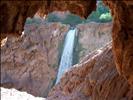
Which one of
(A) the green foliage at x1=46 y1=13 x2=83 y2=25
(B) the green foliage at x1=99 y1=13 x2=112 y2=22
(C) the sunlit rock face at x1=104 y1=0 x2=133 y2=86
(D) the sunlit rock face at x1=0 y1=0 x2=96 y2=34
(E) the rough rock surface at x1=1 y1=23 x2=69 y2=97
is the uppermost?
(D) the sunlit rock face at x1=0 y1=0 x2=96 y2=34

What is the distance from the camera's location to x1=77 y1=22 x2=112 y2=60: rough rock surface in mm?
24422

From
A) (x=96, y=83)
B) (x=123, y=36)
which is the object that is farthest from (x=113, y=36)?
(x=96, y=83)

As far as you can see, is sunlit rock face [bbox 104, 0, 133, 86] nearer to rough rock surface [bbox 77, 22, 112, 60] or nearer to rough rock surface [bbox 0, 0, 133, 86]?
rough rock surface [bbox 0, 0, 133, 86]

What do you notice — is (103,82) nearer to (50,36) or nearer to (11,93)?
(11,93)

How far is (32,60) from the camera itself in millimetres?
23938

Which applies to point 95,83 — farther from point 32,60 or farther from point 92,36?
point 92,36

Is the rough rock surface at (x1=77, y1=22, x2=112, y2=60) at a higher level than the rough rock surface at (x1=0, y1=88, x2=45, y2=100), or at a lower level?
higher

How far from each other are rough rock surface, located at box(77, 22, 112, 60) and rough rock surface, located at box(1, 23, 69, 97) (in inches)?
74.0

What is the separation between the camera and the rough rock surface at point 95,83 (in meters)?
9.19

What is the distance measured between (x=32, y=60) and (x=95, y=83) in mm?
13401

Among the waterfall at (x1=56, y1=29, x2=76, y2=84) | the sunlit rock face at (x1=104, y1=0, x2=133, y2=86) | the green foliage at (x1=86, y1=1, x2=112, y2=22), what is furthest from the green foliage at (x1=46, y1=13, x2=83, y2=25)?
the sunlit rock face at (x1=104, y1=0, x2=133, y2=86)

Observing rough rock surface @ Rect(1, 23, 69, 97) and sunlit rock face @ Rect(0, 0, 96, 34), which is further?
rough rock surface @ Rect(1, 23, 69, 97)

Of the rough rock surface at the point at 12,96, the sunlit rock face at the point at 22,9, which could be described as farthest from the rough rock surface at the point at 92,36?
the sunlit rock face at the point at 22,9

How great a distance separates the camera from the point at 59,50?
993 inches
